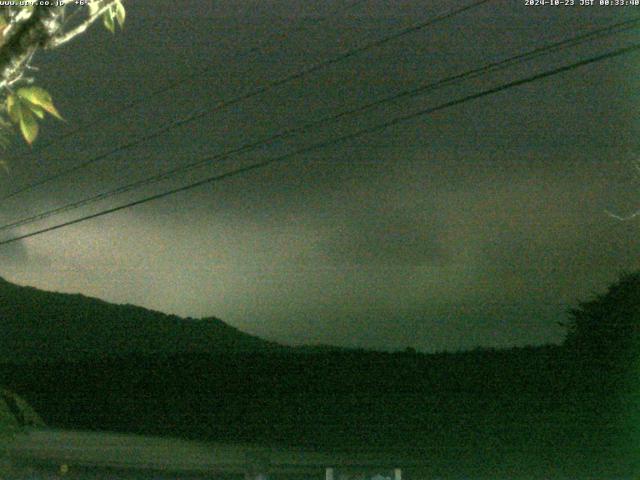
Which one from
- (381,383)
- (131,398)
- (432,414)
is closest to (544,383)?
(432,414)

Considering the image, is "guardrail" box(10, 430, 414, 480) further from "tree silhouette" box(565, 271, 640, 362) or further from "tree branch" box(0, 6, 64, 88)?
"tree branch" box(0, 6, 64, 88)

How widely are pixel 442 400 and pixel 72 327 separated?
13.2 m

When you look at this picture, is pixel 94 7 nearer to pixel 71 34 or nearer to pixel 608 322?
pixel 71 34

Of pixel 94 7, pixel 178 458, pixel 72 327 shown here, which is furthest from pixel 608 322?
pixel 72 327

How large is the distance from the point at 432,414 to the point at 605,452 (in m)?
3.20

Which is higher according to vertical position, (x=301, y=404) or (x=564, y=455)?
(x=301, y=404)

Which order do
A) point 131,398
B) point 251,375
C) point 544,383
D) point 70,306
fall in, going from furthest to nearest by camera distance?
point 70,306 → point 131,398 → point 251,375 → point 544,383

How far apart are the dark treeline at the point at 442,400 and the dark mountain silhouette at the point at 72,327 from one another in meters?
2.73

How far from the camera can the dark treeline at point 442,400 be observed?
1350 centimetres

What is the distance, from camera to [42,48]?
2.84 meters

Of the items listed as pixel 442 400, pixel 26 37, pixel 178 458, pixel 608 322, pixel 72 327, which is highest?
pixel 72 327

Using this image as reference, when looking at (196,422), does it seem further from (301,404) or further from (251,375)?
(301,404)

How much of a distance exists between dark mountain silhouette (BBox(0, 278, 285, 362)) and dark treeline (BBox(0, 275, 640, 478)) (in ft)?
8.95

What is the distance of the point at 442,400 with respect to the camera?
1509 centimetres
